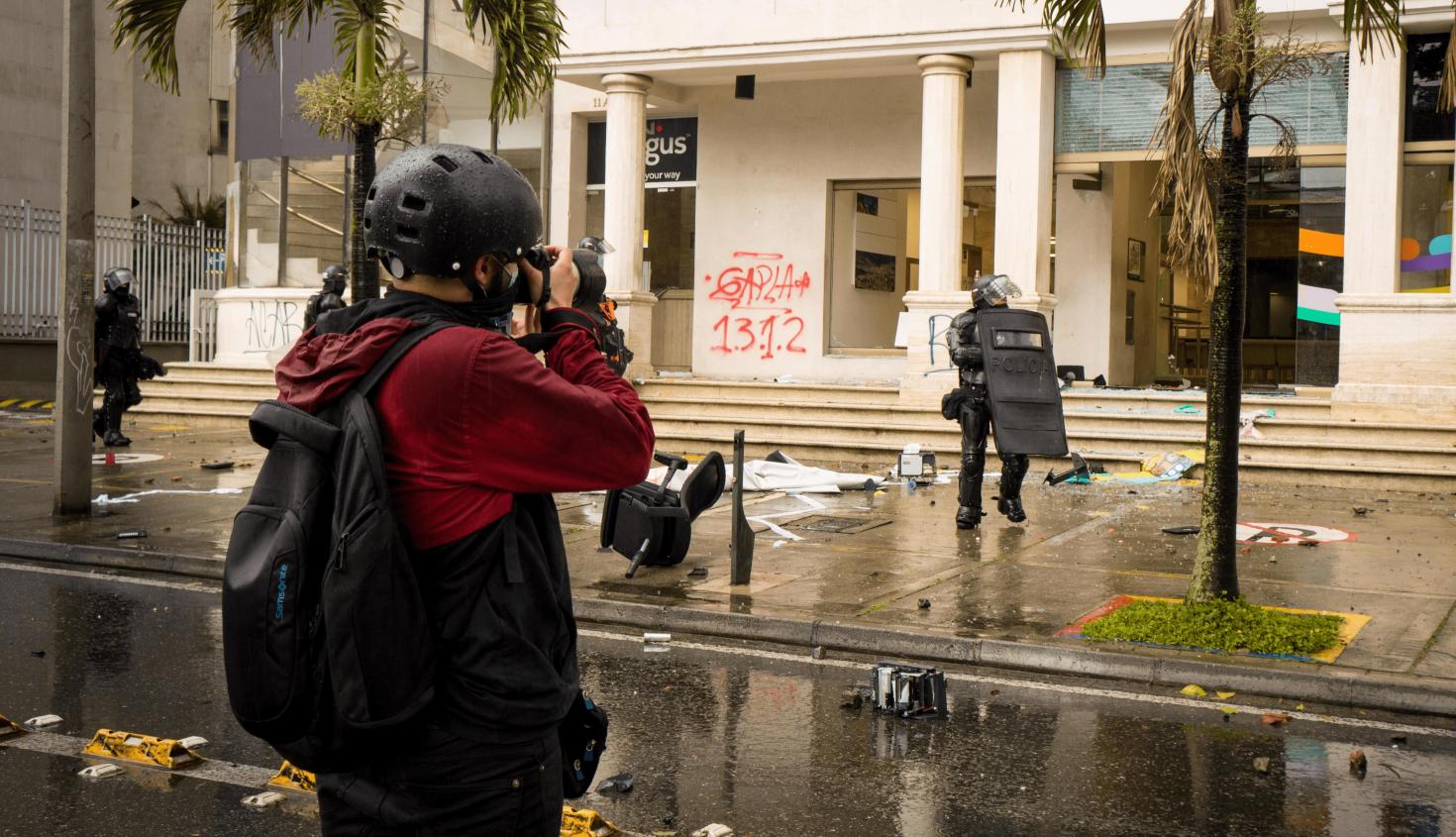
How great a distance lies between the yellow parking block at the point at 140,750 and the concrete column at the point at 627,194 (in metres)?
14.7

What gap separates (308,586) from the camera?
7.50 ft

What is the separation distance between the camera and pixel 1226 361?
24.3 feet

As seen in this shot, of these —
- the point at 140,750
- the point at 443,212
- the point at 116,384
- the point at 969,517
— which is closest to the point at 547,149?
the point at 116,384

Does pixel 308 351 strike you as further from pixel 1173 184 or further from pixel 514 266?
pixel 1173 184

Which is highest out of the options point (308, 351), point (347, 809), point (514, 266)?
point (514, 266)

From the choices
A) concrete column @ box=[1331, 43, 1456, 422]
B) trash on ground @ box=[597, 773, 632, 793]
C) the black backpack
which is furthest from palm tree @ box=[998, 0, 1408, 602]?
concrete column @ box=[1331, 43, 1456, 422]

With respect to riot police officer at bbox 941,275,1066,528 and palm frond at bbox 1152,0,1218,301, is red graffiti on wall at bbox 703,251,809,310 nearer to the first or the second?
riot police officer at bbox 941,275,1066,528

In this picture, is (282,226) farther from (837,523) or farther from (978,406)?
(978,406)

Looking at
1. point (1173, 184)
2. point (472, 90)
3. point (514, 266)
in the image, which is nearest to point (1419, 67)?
point (1173, 184)

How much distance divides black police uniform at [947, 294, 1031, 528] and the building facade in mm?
5719

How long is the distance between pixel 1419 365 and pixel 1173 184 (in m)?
9.34

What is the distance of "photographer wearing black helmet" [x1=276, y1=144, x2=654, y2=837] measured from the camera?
7.77 feet

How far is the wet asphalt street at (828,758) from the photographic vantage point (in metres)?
4.80

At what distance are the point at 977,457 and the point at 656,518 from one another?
3.33 metres
